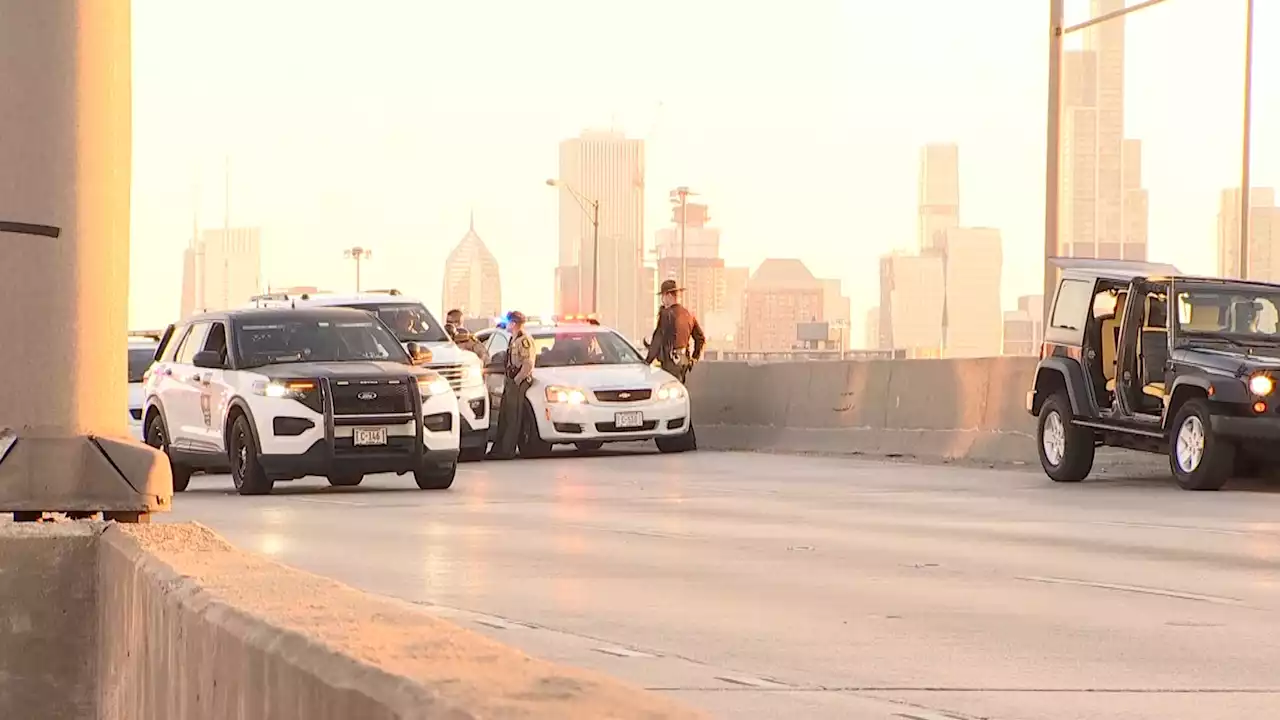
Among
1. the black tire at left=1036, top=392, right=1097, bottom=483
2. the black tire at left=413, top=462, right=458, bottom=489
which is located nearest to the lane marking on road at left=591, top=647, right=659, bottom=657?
the black tire at left=413, top=462, right=458, bottom=489

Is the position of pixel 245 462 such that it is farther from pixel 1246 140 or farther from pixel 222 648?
pixel 1246 140

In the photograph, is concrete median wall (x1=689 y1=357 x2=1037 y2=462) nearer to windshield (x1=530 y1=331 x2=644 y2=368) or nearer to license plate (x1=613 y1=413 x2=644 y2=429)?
windshield (x1=530 y1=331 x2=644 y2=368)

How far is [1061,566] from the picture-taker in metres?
14.5

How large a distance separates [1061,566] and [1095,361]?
10051 millimetres

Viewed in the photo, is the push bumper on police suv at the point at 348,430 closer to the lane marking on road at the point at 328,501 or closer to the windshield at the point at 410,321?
the lane marking on road at the point at 328,501

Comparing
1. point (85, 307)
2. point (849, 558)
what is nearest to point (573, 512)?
point (849, 558)

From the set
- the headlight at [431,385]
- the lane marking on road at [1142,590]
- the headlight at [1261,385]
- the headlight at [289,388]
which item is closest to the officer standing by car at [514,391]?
the headlight at [431,385]

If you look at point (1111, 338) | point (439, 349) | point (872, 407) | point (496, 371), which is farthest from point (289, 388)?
point (872, 407)

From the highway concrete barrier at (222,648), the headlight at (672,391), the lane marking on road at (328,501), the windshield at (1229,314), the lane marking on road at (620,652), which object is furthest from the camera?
the headlight at (672,391)

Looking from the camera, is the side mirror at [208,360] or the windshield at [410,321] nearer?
the side mirror at [208,360]

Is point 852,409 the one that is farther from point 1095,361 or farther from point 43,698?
point 43,698

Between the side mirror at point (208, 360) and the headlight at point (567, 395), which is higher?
the side mirror at point (208, 360)

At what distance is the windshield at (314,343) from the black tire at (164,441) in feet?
4.59

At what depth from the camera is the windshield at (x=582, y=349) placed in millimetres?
32906
